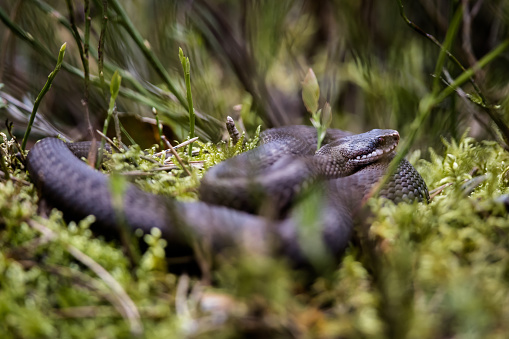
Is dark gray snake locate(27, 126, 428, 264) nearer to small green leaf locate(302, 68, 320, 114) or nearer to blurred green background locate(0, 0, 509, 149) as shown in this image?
small green leaf locate(302, 68, 320, 114)

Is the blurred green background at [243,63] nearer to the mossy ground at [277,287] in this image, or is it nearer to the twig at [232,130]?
the twig at [232,130]

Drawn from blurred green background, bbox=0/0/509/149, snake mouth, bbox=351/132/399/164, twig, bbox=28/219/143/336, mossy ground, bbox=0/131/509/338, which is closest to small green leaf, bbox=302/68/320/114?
mossy ground, bbox=0/131/509/338

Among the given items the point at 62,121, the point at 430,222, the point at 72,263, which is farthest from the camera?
the point at 62,121

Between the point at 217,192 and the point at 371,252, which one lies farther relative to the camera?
the point at 217,192

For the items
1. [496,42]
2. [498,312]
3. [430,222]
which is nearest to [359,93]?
[496,42]

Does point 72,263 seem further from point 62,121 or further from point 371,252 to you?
point 62,121

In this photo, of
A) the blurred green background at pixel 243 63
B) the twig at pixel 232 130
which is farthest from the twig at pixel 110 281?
the blurred green background at pixel 243 63

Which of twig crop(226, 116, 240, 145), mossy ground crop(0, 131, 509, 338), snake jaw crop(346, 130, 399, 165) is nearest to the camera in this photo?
mossy ground crop(0, 131, 509, 338)
